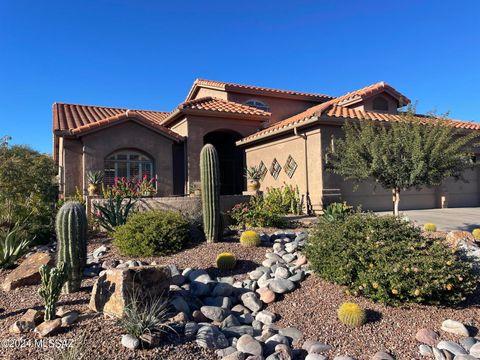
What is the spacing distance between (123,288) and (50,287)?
936 millimetres

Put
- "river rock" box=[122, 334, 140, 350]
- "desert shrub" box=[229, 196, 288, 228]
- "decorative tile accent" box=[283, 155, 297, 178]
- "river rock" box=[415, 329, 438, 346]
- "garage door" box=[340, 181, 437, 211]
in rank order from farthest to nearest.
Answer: "decorative tile accent" box=[283, 155, 297, 178]
"garage door" box=[340, 181, 437, 211]
"desert shrub" box=[229, 196, 288, 228]
"river rock" box=[415, 329, 438, 346]
"river rock" box=[122, 334, 140, 350]

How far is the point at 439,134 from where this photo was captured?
31.8ft

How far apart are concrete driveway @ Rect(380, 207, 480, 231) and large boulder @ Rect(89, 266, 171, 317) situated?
30.3 feet

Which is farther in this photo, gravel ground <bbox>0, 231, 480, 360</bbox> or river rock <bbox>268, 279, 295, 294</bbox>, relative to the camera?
river rock <bbox>268, 279, 295, 294</bbox>

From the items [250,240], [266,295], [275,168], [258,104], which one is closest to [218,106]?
[258,104]

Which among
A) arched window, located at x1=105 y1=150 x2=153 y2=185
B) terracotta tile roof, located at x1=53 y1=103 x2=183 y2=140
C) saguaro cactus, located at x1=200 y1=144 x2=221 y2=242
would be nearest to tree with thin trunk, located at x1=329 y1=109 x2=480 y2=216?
saguaro cactus, located at x1=200 y1=144 x2=221 y2=242

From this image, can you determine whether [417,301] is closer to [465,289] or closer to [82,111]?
[465,289]

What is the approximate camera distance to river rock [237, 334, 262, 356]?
15.7 feet

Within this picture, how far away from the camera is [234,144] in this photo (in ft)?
65.9

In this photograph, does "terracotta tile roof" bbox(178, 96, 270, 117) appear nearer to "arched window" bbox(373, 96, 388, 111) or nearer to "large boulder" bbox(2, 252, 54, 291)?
"arched window" bbox(373, 96, 388, 111)

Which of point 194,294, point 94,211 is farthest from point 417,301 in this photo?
point 94,211

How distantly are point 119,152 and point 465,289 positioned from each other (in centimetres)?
1431

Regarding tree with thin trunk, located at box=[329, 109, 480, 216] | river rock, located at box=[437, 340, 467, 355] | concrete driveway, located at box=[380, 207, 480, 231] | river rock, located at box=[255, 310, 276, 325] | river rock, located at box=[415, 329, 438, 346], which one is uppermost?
tree with thin trunk, located at box=[329, 109, 480, 216]

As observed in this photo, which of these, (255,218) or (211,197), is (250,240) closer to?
(211,197)
